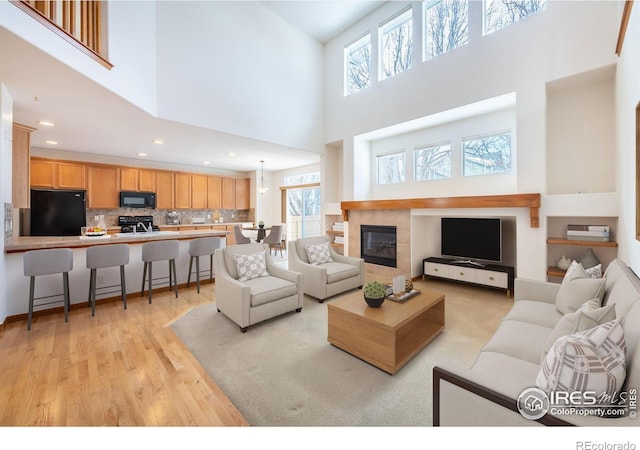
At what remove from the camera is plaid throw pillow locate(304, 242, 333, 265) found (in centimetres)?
411

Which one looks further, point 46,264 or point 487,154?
point 487,154

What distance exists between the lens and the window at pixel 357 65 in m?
5.75

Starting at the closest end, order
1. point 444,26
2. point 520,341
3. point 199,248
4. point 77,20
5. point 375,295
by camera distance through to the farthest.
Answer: point 520,341
point 375,295
point 77,20
point 199,248
point 444,26

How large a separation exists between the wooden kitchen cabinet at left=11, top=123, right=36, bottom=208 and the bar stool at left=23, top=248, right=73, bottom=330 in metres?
1.53

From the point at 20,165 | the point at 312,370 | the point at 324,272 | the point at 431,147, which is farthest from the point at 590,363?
the point at 20,165

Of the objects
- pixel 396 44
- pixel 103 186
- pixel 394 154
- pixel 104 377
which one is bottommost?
pixel 104 377

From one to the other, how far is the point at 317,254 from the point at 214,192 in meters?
5.28

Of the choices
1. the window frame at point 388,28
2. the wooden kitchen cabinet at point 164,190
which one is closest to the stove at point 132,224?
the wooden kitchen cabinet at point 164,190

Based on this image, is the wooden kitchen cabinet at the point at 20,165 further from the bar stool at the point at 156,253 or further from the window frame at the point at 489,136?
the window frame at the point at 489,136

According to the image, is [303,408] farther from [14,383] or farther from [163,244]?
[163,244]

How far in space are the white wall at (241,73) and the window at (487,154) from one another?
10.4 feet

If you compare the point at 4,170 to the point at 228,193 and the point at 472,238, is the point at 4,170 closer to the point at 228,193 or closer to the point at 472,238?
the point at 228,193

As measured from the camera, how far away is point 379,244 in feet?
17.7

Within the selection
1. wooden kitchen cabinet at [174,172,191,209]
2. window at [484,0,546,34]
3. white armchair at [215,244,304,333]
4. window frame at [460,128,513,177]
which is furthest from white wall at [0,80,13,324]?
window at [484,0,546,34]
